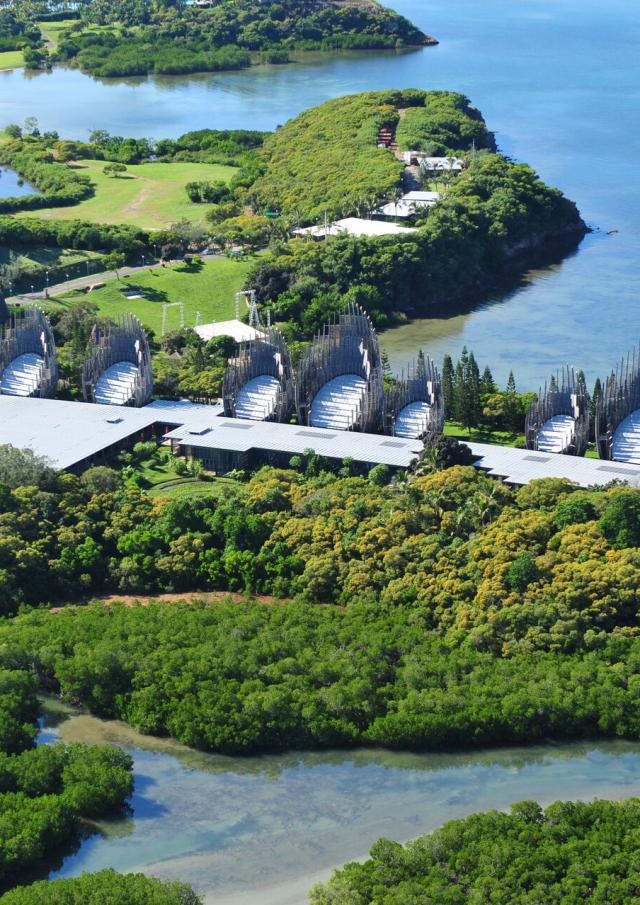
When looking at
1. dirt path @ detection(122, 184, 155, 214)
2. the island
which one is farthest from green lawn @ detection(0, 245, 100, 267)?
the island

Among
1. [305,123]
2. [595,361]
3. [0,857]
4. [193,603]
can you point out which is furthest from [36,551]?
[305,123]

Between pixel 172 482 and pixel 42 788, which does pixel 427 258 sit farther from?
pixel 42 788

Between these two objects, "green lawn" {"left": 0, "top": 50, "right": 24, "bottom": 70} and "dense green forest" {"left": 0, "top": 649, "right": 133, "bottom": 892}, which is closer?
"dense green forest" {"left": 0, "top": 649, "right": 133, "bottom": 892}

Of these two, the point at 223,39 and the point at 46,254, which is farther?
the point at 223,39

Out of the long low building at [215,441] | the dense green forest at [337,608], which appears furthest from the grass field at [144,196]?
the dense green forest at [337,608]

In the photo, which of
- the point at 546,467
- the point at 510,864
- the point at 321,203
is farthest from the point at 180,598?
the point at 321,203

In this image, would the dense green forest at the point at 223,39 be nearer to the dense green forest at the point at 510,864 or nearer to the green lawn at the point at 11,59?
the green lawn at the point at 11,59

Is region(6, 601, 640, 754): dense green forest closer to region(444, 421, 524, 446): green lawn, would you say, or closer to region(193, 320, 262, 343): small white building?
region(444, 421, 524, 446): green lawn
